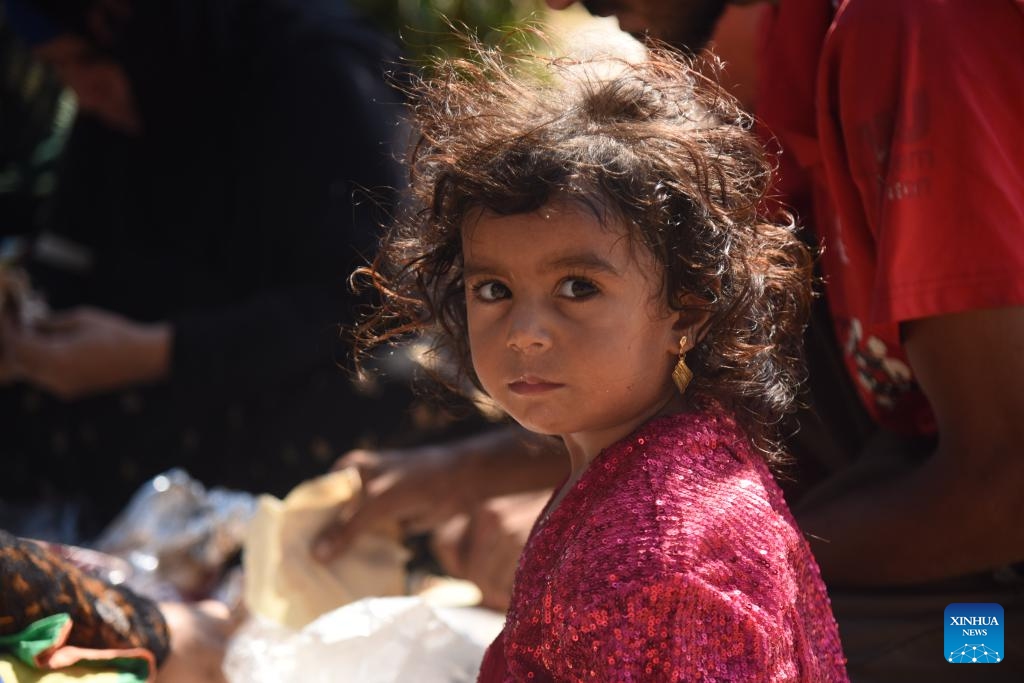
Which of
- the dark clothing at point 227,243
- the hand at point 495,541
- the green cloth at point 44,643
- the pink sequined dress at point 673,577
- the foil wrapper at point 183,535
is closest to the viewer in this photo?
the pink sequined dress at point 673,577

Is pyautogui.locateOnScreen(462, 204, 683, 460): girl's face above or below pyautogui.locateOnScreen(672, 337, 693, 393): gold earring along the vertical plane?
above

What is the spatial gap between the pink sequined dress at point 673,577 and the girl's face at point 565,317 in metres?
0.07

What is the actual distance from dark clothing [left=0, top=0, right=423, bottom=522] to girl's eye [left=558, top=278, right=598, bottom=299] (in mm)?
1550

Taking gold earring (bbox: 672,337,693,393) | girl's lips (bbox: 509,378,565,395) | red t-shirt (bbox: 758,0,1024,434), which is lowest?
gold earring (bbox: 672,337,693,393)

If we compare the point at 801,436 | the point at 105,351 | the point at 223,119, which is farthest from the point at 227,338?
the point at 801,436

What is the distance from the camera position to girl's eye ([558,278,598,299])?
1.33 meters

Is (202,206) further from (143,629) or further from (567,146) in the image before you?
(567,146)

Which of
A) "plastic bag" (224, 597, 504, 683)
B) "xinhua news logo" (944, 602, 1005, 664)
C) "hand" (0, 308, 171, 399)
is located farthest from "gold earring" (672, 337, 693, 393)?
"hand" (0, 308, 171, 399)

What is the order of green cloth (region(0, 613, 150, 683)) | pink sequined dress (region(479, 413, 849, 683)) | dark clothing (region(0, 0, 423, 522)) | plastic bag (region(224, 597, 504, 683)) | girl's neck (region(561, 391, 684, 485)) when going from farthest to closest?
dark clothing (region(0, 0, 423, 522))
plastic bag (region(224, 597, 504, 683))
green cloth (region(0, 613, 150, 683))
girl's neck (region(561, 391, 684, 485))
pink sequined dress (region(479, 413, 849, 683))

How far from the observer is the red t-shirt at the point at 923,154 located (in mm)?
1438

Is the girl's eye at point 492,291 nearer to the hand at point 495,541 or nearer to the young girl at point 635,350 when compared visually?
the young girl at point 635,350

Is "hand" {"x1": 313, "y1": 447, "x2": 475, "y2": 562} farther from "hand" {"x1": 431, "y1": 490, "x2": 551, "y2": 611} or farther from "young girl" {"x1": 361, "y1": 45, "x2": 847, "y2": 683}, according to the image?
"young girl" {"x1": 361, "y1": 45, "x2": 847, "y2": 683}

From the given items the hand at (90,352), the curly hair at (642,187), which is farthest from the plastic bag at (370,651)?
the hand at (90,352)

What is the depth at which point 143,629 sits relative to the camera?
1.78 m
